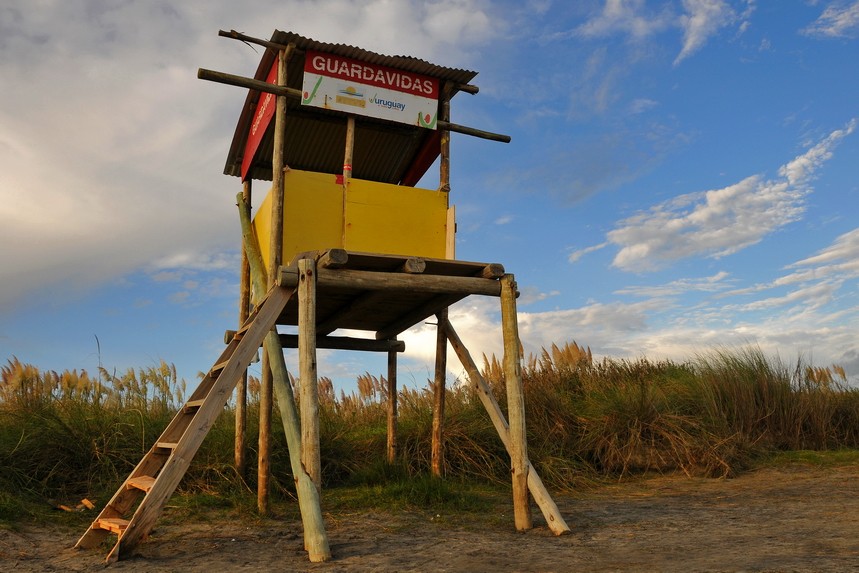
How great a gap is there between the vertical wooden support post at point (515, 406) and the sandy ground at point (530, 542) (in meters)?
0.25

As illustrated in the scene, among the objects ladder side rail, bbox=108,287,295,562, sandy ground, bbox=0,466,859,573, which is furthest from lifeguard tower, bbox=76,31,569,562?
sandy ground, bbox=0,466,859,573

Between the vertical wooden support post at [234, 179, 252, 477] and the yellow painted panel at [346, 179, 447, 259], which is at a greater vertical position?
the yellow painted panel at [346, 179, 447, 259]

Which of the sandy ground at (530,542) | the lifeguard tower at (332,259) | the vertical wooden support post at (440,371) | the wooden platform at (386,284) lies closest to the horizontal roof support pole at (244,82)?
the lifeguard tower at (332,259)

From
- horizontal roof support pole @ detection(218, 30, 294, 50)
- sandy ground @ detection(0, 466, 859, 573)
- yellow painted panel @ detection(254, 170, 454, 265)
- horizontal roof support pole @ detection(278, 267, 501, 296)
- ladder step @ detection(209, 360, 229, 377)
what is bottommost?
sandy ground @ detection(0, 466, 859, 573)

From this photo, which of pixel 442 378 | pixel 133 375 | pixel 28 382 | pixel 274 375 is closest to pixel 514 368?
pixel 442 378

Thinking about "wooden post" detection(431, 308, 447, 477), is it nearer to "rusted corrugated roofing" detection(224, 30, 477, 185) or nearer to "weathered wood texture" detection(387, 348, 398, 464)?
"weathered wood texture" detection(387, 348, 398, 464)

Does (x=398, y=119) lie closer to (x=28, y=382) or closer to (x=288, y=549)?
(x=288, y=549)

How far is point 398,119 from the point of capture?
7859 millimetres

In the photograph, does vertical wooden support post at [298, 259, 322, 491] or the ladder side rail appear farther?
vertical wooden support post at [298, 259, 322, 491]

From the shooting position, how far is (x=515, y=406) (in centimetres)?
668

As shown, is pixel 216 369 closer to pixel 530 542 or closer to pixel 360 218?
pixel 360 218

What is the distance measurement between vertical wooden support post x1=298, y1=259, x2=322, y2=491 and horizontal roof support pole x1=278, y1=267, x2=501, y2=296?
149 millimetres

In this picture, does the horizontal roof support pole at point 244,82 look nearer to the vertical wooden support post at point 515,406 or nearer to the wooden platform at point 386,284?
the wooden platform at point 386,284

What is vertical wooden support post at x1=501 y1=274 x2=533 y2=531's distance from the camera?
6453mm
